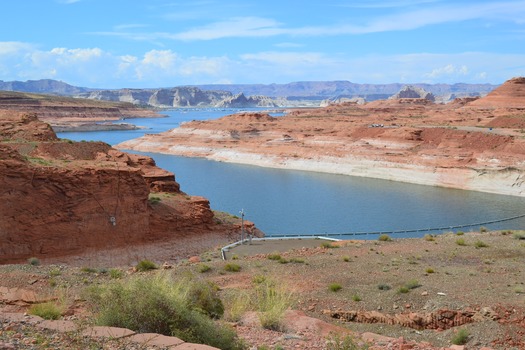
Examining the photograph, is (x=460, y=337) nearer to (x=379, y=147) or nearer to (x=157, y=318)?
(x=157, y=318)

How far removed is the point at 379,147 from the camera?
2623 inches

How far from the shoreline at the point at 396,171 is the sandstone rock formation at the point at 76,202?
106ft

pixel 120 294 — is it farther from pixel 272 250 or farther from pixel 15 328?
pixel 272 250

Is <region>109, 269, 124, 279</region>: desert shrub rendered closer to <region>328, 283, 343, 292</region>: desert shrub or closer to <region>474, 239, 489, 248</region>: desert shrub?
<region>328, 283, 343, 292</region>: desert shrub

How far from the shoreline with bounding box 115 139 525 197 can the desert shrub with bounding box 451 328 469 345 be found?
44111 millimetres

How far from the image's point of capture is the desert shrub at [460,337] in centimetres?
1142

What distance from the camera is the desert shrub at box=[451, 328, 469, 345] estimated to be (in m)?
11.4

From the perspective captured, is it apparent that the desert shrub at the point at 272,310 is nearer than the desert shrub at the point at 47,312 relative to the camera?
No

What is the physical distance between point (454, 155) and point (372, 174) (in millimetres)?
8778

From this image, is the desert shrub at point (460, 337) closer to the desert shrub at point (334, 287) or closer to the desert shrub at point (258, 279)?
the desert shrub at point (334, 287)

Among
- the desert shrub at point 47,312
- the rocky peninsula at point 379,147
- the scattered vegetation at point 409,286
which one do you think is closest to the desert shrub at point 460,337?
the scattered vegetation at point 409,286

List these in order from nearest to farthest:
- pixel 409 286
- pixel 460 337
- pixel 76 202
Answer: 1. pixel 460 337
2. pixel 409 286
3. pixel 76 202

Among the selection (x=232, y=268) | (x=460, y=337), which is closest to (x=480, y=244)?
(x=232, y=268)

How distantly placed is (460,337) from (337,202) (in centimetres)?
3490
